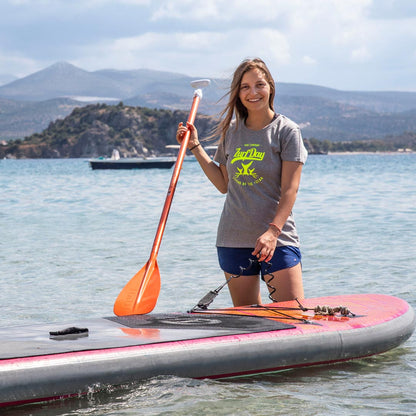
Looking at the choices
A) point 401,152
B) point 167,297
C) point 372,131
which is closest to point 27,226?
point 167,297

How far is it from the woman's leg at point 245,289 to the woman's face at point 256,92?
3.00ft

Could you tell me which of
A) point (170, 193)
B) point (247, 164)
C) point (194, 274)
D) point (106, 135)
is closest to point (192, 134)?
point (170, 193)

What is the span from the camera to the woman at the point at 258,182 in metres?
3.50

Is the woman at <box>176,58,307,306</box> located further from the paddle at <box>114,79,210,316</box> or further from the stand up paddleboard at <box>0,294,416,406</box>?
the paddle at <box>114,79,210,316</box>

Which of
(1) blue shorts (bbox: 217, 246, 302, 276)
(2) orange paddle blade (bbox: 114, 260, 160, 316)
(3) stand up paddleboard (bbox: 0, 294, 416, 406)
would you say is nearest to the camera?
(3) stand up paddleboard (bbox: 0, 294, 416, 406)

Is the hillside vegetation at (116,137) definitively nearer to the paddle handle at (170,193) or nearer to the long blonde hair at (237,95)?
the paddle handle at (170,193)

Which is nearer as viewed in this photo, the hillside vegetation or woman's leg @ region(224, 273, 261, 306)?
woman's leg @ region(224, 273, 261, 306)

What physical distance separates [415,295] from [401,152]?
132 m

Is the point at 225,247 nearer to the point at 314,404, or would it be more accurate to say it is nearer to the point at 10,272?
the point at 314,404

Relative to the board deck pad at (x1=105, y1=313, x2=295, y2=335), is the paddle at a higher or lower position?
higher

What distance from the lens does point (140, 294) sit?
414cm

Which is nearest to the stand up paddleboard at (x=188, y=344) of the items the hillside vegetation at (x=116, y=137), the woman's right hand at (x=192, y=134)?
the woman's right hand at (x=192, y=134)

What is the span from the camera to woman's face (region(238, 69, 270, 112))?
3.60 m

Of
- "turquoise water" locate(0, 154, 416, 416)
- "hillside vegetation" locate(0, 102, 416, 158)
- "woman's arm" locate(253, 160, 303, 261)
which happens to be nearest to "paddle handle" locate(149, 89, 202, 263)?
"woman's arm" locate(253, 160, 303, 261)
